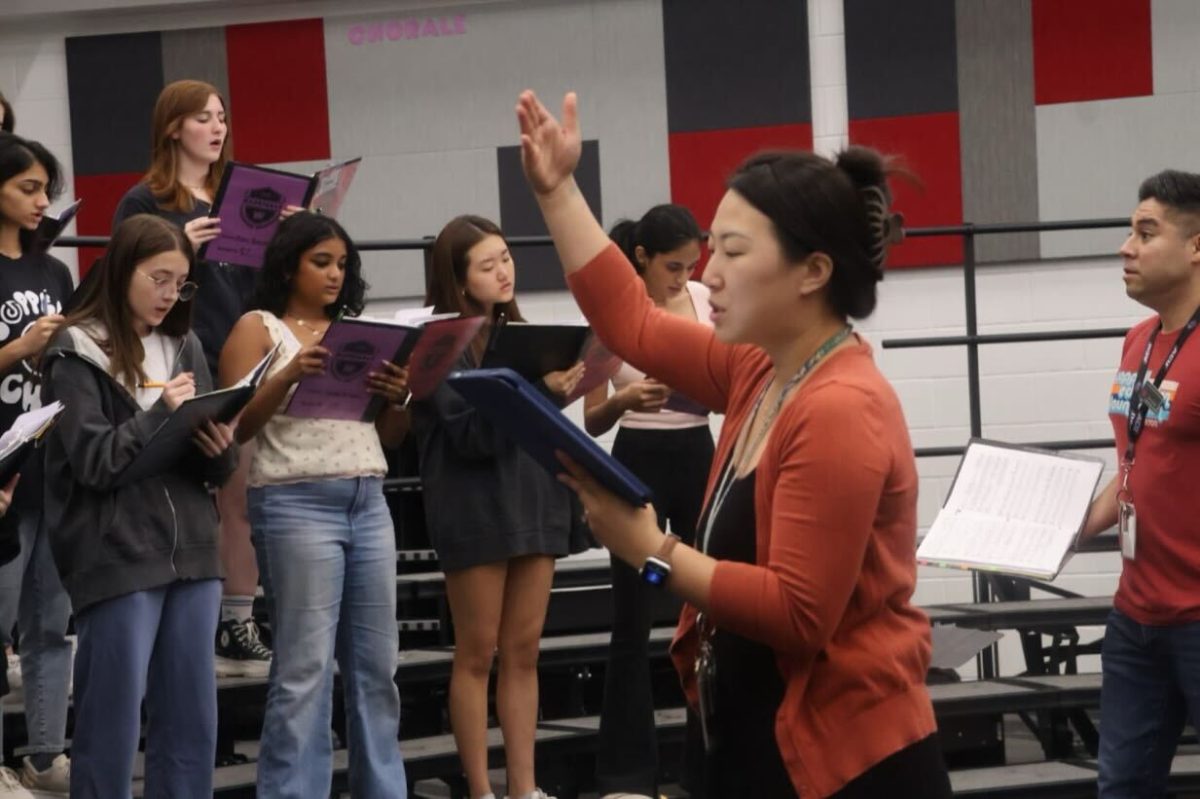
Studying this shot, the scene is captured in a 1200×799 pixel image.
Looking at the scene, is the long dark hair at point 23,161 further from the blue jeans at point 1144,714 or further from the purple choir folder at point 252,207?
the blue jeans at point 1144,714

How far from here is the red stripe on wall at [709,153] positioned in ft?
20.1

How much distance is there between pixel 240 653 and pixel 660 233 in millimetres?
1474

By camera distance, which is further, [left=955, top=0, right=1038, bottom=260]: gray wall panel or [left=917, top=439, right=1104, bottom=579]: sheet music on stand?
[left=955, top=0, right=1038, bottom=260]: gray wall panel

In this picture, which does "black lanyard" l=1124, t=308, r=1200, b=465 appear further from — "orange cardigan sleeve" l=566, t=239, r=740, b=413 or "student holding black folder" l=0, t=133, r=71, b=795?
"student holding black folder" l=0, t=133, r=71, b=795

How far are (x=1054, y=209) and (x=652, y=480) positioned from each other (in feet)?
8.61

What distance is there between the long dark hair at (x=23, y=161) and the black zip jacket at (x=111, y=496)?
54 cm

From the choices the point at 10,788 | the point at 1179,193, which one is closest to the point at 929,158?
the point at 1179,193

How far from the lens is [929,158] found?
6.12 meters

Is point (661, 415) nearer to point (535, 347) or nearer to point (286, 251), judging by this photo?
point (535, 347)

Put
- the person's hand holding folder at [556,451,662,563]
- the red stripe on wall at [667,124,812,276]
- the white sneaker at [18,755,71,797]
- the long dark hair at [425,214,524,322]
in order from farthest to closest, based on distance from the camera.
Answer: the red stripe on wall at [667,124,812,276], the long dark hair at [425,214,524,322], the white sneaker at [18,755,71,797], the person's hand holding folder at [556,451,662,563]

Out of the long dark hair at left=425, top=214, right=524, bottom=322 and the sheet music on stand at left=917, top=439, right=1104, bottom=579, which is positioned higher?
the long dark hair at left=425, top=214, right=524, bottom=322

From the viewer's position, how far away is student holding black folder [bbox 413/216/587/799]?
3764 millimetres

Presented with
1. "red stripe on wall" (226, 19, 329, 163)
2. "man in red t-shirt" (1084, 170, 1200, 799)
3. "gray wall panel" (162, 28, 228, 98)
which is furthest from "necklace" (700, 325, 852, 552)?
"gray wall panel" (162, 28, 228, 98)

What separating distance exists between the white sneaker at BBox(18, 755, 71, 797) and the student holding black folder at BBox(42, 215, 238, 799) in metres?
0.43
